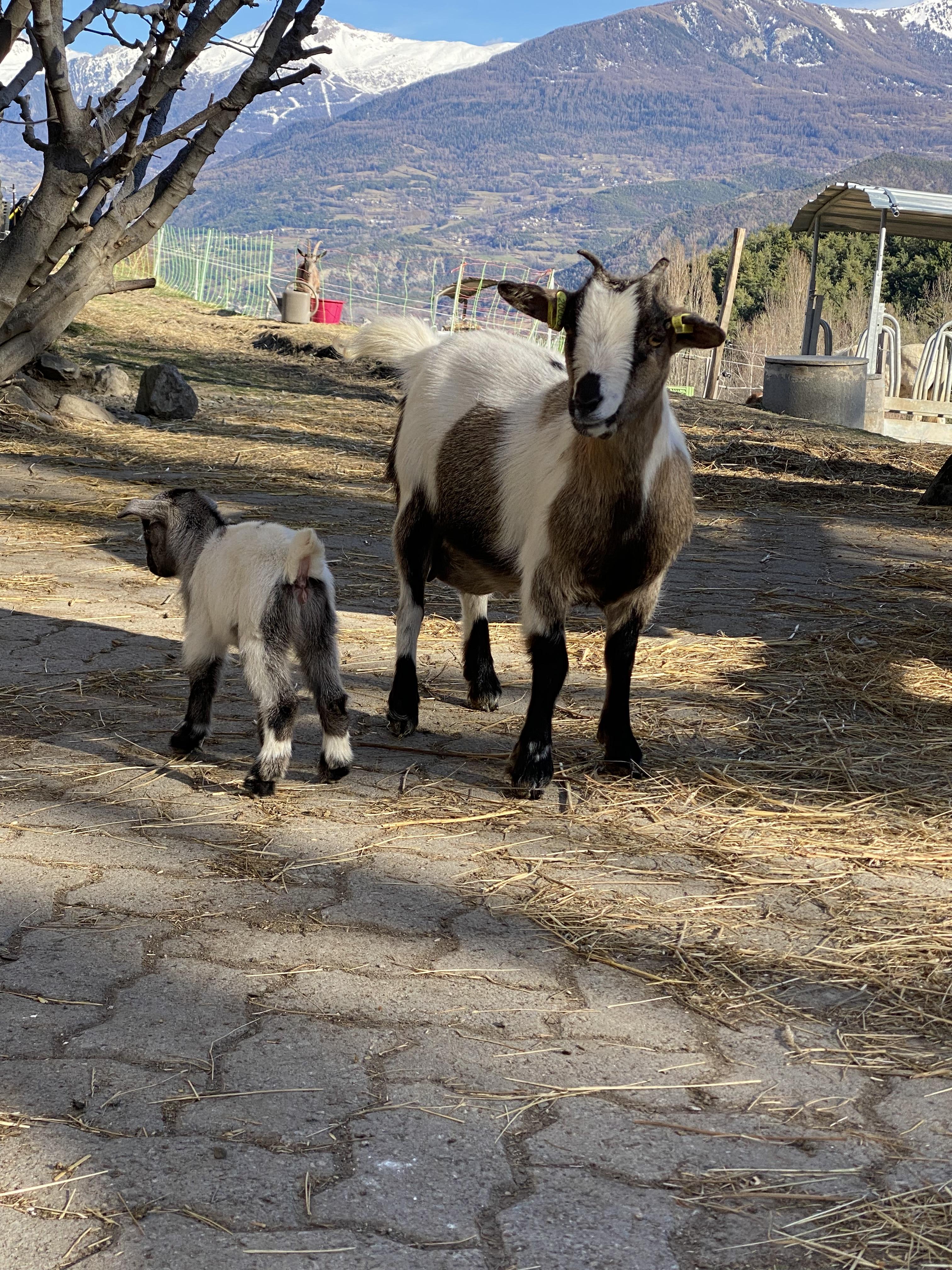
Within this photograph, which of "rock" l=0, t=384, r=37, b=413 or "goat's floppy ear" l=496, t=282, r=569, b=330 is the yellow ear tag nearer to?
"goat's floppy ear" l=496, t=282, r=569, b=330

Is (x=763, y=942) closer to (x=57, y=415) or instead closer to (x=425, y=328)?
(x=425, y=328)

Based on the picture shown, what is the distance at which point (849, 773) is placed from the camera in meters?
4.26

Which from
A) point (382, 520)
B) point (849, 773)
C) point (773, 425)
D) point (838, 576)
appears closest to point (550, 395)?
point (849, 773)

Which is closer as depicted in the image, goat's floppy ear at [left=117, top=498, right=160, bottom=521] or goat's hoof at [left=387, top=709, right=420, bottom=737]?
goat's floppy ear at [left=117, top=498, right=160, bottom=521]

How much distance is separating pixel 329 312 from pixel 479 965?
1002 inches

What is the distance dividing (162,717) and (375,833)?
4.00 feet

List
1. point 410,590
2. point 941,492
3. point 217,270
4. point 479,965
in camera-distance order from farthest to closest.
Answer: point 217,270, point 941,492, point 410,590, point 479,965

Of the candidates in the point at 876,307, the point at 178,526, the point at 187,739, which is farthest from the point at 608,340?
the point at 876,307

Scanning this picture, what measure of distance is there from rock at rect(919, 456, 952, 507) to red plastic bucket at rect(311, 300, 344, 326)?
1722 centimetres

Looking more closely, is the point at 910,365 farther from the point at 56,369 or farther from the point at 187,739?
the point at 187,739

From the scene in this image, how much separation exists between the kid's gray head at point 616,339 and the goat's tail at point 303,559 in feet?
2.72

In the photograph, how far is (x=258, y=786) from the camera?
12.7 feet

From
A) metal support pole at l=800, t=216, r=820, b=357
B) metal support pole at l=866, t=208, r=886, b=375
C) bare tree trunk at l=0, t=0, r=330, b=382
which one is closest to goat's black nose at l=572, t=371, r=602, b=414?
bare tree trunk at l=0, t=0, r=330, b=382

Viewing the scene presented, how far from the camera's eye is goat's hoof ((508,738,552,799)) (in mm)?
4051
